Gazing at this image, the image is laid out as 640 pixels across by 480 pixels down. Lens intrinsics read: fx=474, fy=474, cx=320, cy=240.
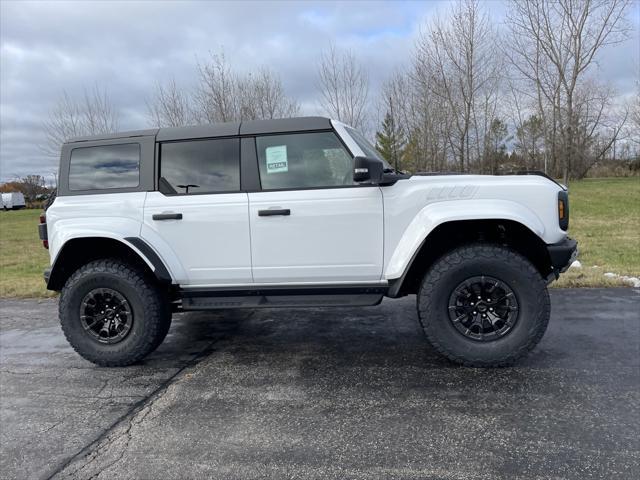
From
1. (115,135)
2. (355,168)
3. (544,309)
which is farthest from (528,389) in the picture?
(115,135)

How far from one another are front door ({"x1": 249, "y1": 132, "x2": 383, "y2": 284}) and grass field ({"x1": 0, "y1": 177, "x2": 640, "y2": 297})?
12.2ft

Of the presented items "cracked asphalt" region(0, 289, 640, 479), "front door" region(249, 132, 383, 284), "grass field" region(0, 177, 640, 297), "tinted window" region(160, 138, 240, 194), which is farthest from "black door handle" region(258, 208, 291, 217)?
"grass field" region(0, 177, 640, 297)

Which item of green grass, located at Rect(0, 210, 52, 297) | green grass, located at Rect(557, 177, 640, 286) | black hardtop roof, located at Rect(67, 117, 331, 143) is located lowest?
green grass, located at Rect(0, 210, 52, 297)

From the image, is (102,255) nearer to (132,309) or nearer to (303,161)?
(132,309)

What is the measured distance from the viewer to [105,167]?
4.13 meters

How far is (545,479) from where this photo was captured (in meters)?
2.33

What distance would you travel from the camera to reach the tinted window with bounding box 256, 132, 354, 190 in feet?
12.6

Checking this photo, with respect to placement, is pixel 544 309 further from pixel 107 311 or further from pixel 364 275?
pixel 107 311

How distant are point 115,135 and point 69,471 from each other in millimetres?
2747

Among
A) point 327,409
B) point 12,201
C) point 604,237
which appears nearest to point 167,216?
point 327,409

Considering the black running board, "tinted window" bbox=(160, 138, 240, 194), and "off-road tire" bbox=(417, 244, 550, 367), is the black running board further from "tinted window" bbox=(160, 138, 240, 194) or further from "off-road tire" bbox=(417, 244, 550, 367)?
"tinted window" bbox=(160, 138, 240, 194)

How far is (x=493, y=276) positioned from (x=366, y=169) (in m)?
1.27

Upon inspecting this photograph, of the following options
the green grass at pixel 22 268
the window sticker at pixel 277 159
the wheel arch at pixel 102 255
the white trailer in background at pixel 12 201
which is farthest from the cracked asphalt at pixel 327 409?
the white trailer in background at pixel 12 201

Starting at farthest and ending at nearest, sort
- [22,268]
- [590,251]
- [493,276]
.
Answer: [22,268] → [590,251] → [493,276]
